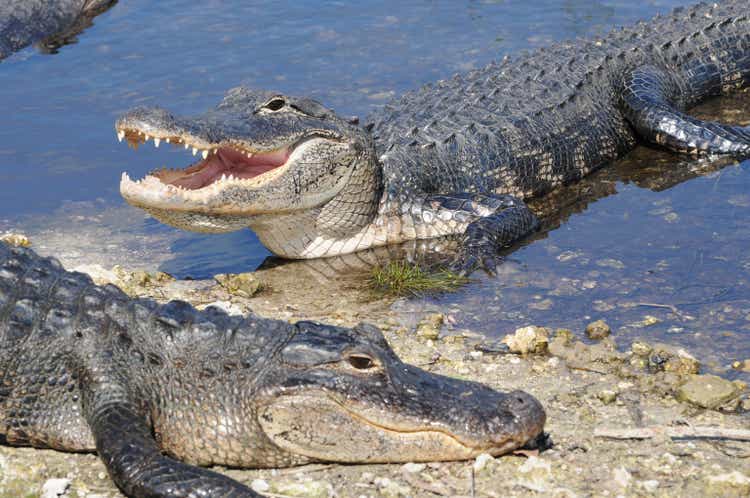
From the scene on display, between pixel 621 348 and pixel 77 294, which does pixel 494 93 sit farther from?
pixel 77 294

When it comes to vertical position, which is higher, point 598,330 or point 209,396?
point 209,396

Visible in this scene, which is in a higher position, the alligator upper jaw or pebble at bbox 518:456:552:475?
the alligator upper jaw

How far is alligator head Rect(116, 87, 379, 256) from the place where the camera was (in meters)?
6.24

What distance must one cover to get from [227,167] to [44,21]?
650cm

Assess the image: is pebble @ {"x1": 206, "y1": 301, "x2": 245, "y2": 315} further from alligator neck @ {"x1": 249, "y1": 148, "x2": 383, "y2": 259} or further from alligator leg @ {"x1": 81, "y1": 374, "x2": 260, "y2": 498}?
alligator leg @ {"x1": 81, "y1": 374, "x2": 260, "y2": 498}

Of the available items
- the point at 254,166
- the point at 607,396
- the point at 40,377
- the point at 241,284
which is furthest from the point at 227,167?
the point at 607,396

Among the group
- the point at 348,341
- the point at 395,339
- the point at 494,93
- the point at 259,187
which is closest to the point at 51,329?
the point at 348,341

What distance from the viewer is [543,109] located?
27.3ft

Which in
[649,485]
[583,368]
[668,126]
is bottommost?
[583,368]

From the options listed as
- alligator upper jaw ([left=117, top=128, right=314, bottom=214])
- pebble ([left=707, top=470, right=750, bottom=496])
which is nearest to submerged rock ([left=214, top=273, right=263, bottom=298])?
alligator upper jaw ([left=117, top=128, right=314, bottom=214])

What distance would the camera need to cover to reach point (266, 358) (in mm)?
4371

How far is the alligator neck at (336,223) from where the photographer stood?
7148 millimetres

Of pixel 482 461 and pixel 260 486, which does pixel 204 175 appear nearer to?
pixel 260 486

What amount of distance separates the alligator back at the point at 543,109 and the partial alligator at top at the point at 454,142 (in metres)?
0.01
